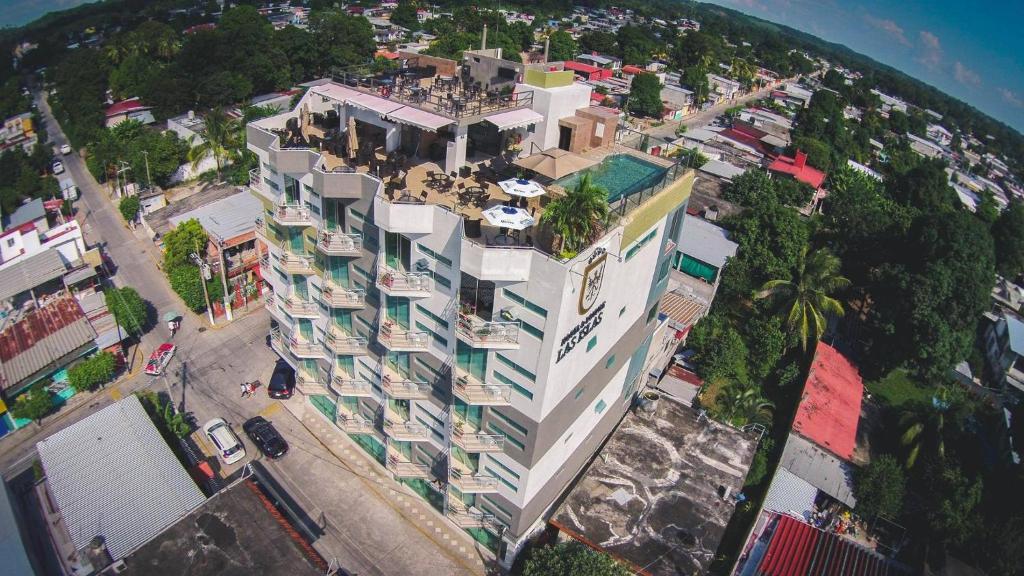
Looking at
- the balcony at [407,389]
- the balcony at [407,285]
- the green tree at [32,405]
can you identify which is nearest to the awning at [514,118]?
the balcony at [407,285]

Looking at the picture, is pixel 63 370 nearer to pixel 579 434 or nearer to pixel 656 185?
pixel 579 434

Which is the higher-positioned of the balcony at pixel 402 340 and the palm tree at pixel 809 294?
the balcony at pixel 402 340

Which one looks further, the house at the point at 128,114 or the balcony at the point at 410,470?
the house at the point at 128,114

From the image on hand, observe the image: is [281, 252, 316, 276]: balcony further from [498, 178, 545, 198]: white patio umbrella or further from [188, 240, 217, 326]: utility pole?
[188, 240, 217, 326]: utility pole

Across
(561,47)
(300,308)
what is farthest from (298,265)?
(561,47)

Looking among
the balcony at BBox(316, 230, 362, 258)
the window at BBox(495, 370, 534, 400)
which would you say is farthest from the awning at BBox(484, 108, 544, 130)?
the window at BBox(495, 370, 534, 400)

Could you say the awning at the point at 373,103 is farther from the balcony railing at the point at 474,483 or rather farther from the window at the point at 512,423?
the balcony railing at the point at 474,483

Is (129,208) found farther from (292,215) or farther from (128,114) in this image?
(292,215)
